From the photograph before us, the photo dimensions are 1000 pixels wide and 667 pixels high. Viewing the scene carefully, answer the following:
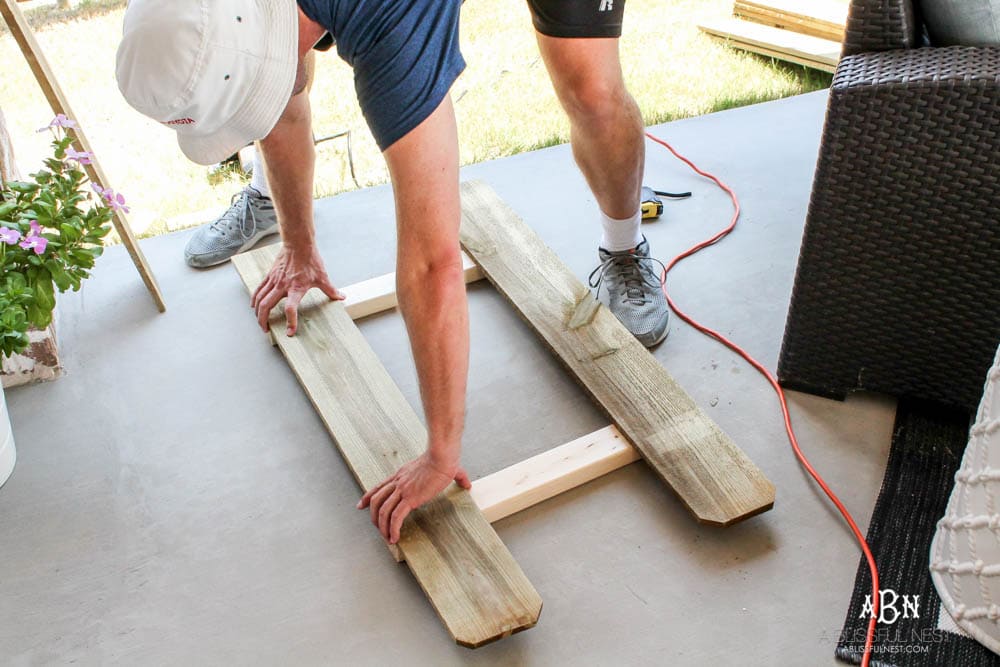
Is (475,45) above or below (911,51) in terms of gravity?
below

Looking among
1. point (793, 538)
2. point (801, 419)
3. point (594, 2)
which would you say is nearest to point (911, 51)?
point (594, 2)

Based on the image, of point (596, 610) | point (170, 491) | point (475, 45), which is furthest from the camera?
point (475, 45)

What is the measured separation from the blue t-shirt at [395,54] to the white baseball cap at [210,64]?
0.09 meters

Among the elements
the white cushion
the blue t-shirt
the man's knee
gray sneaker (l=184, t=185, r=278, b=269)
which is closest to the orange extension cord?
the white cushion

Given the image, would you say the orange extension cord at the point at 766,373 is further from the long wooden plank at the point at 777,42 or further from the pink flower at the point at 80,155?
the pink flower at the point at 80,155

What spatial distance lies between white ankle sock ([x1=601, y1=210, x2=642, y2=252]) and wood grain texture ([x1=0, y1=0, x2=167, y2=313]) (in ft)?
3.79

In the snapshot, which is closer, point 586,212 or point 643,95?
point 586,212

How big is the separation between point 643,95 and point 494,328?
1482mm

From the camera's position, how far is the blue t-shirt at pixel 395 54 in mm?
1231

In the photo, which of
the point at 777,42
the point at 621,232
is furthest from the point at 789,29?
the point at 621,232

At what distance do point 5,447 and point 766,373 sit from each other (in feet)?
5.27

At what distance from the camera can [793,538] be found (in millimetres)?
1563

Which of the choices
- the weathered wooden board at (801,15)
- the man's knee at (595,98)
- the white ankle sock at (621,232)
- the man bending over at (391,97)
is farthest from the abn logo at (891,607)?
the weathered wooden board at (801,15)

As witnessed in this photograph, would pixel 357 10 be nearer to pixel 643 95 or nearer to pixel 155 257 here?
pixel 155 257
